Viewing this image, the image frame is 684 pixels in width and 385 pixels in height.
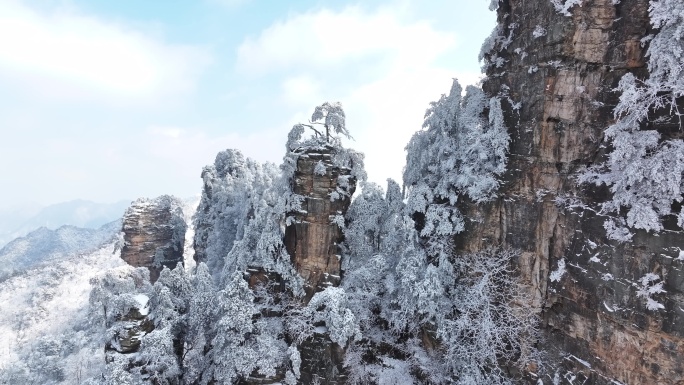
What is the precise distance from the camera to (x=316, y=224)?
76.9 feet

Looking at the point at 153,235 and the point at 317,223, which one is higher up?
the point at 317,223

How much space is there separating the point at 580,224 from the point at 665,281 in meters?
3.75

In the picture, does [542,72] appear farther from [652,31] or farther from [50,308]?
[50,308]

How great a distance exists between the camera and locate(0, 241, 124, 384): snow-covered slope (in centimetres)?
4209

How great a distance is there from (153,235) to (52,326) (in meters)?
35.9

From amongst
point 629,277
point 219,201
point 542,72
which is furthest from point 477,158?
point 219,201

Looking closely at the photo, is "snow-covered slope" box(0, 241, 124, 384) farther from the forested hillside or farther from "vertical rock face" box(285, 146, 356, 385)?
"vertical rock face" box(285, 146, 356, 385)

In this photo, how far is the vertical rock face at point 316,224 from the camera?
2336cm

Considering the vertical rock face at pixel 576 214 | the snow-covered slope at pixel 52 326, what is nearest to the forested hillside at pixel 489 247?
the vertical rock face at pixel 576 214

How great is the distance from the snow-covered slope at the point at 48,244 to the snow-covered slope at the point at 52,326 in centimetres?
6102

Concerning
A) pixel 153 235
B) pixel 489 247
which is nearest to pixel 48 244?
pixel 153 235

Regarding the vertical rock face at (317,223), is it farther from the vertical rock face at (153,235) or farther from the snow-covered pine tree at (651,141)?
the vertical rock face at (153,235)

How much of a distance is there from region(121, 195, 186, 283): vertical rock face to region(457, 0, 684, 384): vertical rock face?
4018 cm

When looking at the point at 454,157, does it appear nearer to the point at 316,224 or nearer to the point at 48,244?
the point at 316,224
